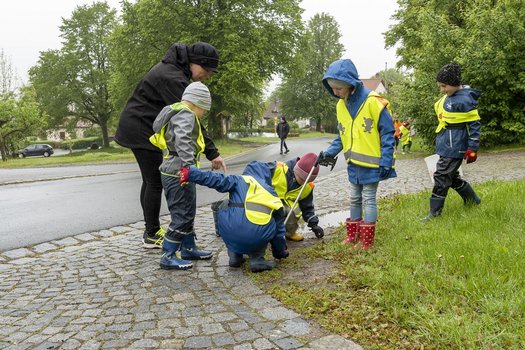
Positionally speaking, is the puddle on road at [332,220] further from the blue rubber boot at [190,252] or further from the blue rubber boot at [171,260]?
the blue rubber boot at [171,260]

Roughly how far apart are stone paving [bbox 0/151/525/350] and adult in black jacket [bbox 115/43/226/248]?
0.92 meters

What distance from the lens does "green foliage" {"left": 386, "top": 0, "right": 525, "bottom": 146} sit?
14359 mm

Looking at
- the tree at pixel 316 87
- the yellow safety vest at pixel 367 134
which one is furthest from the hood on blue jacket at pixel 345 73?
the tree at pixel 316 87

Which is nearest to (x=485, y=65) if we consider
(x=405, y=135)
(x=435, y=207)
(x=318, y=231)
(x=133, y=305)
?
(x=405, y=135)

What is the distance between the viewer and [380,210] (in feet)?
21.0

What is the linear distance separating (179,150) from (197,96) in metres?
0.55

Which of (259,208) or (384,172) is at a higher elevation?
(384,172)

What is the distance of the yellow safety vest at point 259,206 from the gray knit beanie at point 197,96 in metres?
0.93

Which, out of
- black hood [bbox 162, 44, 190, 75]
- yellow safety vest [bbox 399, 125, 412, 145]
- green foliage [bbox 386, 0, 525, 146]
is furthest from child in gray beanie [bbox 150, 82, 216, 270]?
yellow safety vest [bbox 399, 125, 412, 145]

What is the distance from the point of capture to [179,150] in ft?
13.5

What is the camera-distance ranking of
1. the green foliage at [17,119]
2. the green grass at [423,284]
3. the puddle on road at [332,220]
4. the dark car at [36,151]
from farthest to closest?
the dark car at [36,151] → the green foliage at [17,119] → the puddle on road at [332,220] → the green grass at [423,284]

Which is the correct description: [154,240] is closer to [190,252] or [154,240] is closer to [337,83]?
[190,252]

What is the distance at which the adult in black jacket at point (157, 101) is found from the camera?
4645 mm

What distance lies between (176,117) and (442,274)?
8.68 feet
